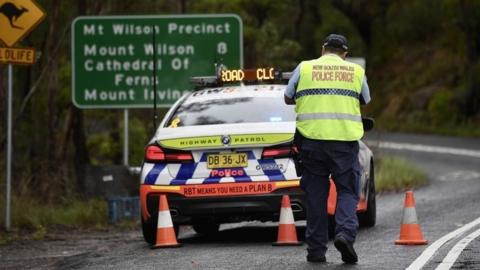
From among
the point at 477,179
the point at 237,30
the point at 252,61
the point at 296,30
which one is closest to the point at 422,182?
the point at 477,179

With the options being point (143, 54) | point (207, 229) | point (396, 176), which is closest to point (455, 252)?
point (207, 229)

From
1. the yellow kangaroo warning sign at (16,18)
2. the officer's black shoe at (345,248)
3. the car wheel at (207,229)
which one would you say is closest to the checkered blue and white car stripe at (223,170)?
the officer's black shoe at (345,248)

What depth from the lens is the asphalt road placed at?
Result: 1019 centimetres

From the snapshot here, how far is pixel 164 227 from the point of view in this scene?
38.8ft

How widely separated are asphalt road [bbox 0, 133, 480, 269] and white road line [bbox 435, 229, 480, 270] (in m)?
0.03

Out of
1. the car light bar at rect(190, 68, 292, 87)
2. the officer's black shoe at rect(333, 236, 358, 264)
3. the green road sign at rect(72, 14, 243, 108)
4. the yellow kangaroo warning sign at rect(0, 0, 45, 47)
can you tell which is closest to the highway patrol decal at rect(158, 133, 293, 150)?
the car light bar at rect(190, 68, 292, 87)

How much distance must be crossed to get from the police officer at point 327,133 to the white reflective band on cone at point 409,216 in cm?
128

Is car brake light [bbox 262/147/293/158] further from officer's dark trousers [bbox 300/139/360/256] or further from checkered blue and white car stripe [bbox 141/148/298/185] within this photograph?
officer's dark trousers [bbox 300/139/360/256]

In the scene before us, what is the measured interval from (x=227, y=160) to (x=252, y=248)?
87 cm

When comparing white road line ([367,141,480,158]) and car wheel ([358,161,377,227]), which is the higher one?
car wheel ([358,161,377,227])

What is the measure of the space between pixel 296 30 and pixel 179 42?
108ft

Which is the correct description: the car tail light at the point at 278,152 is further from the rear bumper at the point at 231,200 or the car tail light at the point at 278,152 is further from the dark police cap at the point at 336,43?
the dark police cap at the point at 336,43

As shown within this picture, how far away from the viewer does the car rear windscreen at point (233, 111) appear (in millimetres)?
12320

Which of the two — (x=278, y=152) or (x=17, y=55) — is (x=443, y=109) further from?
(x=278, y=152)
